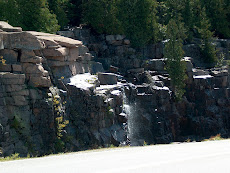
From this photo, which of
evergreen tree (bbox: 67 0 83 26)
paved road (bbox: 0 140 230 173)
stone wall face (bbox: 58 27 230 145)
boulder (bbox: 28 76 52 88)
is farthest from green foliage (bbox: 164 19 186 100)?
paved road (bbox: 0 140 230 173)

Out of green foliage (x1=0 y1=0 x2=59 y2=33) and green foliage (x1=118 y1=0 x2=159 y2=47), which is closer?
green foliage (x1=0 y1=0 x2=59 y2=33)

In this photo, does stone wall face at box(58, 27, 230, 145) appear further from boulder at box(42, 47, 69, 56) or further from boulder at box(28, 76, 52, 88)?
boulder at box(28, 76, 52, 88)

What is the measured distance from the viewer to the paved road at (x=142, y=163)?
24.9ft

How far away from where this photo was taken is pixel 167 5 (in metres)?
45.4

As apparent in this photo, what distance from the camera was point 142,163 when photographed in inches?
321

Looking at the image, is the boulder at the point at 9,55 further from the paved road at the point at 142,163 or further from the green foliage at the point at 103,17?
the green foliage at the point at 103,17

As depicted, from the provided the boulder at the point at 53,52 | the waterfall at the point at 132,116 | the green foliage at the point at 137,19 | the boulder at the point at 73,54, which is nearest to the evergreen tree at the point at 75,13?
the green foliage at the point at 137,19

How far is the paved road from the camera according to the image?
7.60m

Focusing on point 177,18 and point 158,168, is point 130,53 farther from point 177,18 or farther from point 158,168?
point 158,168

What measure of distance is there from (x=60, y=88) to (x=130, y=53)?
15332mm

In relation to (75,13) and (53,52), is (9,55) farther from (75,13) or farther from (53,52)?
(75,13)

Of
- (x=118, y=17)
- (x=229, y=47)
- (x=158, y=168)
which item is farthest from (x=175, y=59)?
(x=158, y=168)

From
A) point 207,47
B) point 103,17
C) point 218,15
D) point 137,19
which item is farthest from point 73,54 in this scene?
point 218,15

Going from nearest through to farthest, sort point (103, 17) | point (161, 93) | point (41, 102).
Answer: point (41, 102) < point (161, 93) < point (103, 17)
